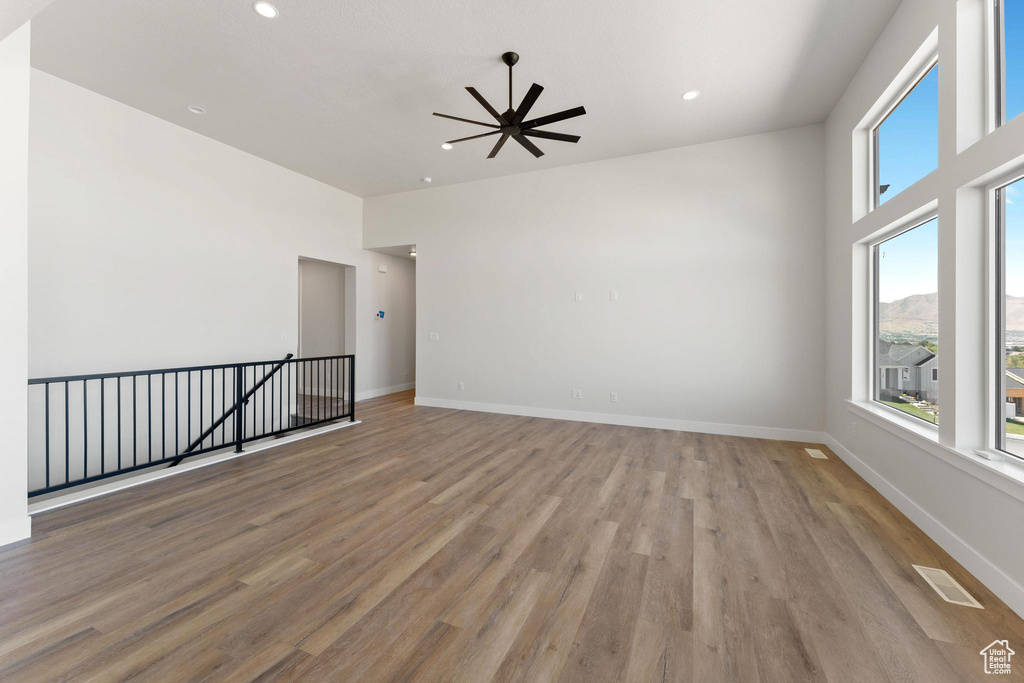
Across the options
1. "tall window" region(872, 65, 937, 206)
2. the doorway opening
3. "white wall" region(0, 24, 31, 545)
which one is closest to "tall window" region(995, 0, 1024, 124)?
"tall window" region(872, 65, 937, 206)

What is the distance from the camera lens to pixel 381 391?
7637 millimetres

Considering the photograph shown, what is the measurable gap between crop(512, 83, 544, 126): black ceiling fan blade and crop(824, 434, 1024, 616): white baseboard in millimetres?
3704

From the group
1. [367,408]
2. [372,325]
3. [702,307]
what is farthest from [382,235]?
[702,307]

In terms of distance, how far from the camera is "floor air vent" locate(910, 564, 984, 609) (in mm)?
1841

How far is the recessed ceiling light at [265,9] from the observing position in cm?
283

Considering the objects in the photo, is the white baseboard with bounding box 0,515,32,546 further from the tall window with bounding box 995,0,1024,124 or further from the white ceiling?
the tall window with bounding box 995,0,1024,124

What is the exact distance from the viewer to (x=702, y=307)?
498 centimetres

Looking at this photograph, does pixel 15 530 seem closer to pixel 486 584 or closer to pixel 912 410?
pixel 486 584

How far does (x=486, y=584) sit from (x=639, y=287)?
424 cm

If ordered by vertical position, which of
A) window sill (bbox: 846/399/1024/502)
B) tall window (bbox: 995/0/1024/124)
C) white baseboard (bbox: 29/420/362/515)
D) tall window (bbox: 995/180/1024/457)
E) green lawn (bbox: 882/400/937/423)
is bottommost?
white baseboard (bbox: 29/420/362/515)

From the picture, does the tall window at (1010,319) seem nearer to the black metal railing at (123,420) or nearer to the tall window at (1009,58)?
the tall window at (1009,58)

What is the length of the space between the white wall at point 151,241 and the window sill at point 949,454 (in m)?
6.79

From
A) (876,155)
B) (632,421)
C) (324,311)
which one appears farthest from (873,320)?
(324,311)

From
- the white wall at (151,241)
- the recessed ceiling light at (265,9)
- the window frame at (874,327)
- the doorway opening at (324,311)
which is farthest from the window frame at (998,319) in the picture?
the doorway opening at (324,311)
